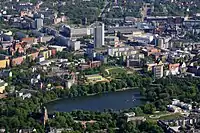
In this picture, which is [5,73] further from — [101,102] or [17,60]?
[101,102]

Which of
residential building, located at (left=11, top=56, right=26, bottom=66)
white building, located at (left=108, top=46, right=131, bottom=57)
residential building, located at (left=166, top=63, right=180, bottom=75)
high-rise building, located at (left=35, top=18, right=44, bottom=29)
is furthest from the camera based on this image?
high-rise building, located at (left=35, top=18, right=44, bottom=29)

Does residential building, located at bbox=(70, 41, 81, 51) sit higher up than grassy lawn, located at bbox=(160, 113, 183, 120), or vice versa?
residential building, located at bbox=(70, 41, 81, 51)

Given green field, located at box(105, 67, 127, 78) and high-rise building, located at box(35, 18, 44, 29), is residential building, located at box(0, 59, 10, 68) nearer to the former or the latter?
green field, located at box(105, 67, 127, 78)

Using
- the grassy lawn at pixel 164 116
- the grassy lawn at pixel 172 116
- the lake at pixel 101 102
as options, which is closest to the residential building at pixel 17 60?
the lake at pixel 101 102

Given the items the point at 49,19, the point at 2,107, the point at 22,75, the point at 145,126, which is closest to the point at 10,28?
the point at 49,19

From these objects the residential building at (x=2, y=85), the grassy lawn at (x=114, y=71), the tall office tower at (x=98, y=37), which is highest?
the tall office tower at (x=98, y=37)

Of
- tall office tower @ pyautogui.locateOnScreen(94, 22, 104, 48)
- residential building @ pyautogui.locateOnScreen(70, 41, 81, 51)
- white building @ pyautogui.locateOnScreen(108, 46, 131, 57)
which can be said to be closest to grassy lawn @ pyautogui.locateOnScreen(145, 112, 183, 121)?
white building @ pyautogui.locateOnScreen(108, 46, 131, 57)

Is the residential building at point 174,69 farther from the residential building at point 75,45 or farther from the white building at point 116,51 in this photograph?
the residential building at point 75,45

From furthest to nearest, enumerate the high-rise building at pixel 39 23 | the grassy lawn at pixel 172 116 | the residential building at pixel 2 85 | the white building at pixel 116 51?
the high-rise building at pixel 39 23 < the white building at pixel 116 51 < the residential building at pixel 2 85 < the grassy lawn at pixel 172 116
